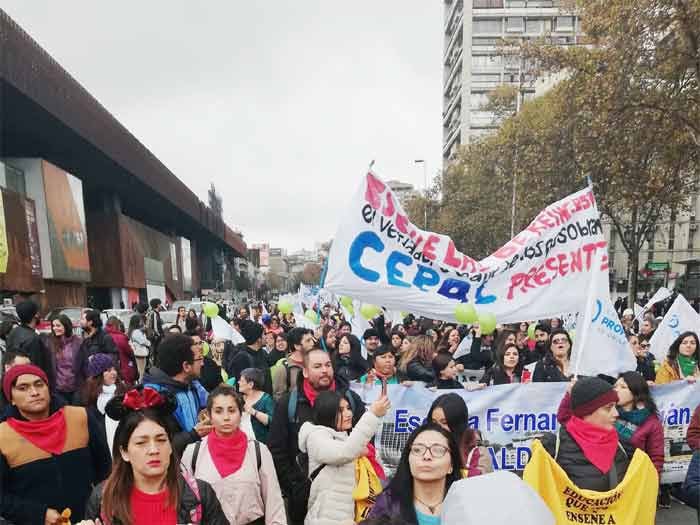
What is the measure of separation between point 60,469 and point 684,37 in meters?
13.7

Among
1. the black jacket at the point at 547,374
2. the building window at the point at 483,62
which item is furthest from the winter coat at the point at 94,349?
the building window at the point at 483,62

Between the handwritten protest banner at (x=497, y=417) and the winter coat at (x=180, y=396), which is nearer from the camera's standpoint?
the winter coat at (x=180, y=396)

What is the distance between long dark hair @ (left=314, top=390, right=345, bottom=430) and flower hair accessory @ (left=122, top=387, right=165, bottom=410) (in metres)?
0.97

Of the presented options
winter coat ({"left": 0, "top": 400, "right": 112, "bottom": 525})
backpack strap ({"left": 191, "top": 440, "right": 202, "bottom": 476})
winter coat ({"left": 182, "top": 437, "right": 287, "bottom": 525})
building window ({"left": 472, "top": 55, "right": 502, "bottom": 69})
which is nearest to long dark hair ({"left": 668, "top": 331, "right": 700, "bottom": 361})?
winter coat ({"left": 182, "top": 437, "right": 287, "bottom": 525})

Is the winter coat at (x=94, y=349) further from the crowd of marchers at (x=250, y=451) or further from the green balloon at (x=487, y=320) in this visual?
the green balloon at (x=487, y=320)

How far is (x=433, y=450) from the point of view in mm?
2217

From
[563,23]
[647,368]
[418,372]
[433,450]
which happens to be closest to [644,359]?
[647,368]

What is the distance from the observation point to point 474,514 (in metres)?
1.30

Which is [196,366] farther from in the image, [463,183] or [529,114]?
[463,183]

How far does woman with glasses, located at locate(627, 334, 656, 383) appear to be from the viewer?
20.5 ft

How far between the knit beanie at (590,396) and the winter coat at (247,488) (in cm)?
151

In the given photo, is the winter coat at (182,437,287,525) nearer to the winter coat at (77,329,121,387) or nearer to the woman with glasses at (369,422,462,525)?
the woman with glasses at (369,422,462,525)

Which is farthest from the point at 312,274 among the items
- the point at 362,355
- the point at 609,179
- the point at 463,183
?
the point at 362,355

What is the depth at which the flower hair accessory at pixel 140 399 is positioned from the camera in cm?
235
